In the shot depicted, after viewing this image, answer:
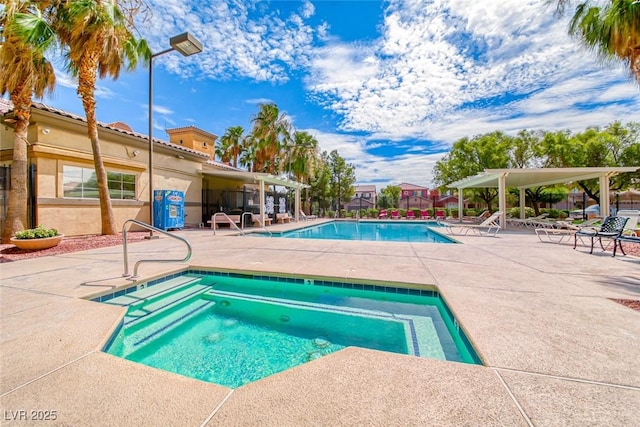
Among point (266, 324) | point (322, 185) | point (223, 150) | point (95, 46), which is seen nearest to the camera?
point (266, 324)

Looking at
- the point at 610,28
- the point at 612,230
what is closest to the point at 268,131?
the point at 610,28

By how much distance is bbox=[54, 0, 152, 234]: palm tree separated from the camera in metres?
8.16

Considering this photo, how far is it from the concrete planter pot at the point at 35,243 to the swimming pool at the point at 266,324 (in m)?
5.13

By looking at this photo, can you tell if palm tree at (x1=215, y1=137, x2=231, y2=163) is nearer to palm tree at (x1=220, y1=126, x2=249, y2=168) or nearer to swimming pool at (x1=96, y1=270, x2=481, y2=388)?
palm tree at (x1=220, y1=126, x2=249, y2=168)

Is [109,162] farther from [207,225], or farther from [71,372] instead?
[71,372]

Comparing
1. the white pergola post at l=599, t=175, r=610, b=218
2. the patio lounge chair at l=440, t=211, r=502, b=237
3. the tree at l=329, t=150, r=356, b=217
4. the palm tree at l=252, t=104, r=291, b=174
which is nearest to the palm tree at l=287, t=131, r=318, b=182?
the palm tree at l=252, t=104, r=291, b=174

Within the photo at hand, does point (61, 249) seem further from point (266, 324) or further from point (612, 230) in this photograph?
point (612, 230)

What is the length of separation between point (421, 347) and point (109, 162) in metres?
13.7

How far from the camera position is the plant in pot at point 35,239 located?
708 cm

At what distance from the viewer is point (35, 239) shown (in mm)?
7215

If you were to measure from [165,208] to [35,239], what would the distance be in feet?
18.4

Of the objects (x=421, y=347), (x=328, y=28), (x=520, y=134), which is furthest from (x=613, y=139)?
(x=421, y=347)

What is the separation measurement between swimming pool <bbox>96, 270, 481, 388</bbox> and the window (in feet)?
28.0

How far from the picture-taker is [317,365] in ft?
7.07
